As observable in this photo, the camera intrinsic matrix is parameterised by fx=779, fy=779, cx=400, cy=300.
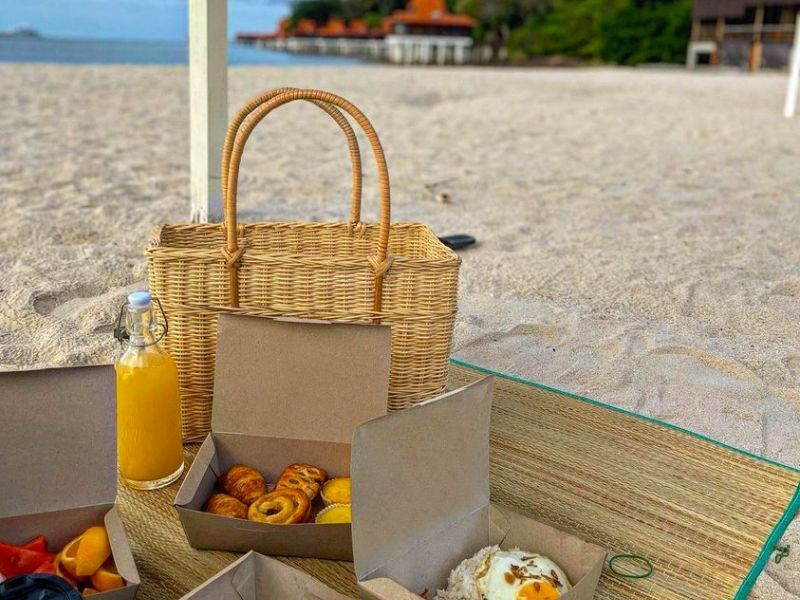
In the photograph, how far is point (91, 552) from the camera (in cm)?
77

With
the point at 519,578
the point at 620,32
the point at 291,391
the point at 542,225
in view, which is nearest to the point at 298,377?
the point at 291,391

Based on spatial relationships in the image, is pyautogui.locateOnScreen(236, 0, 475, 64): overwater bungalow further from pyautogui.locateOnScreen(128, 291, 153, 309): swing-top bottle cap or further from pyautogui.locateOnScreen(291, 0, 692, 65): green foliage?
pyautogui.locateOnScreen(128, 291, 153, 309): swing-top bottle cap

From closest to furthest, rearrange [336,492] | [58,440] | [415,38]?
[58,440], [336,492], [415,38]

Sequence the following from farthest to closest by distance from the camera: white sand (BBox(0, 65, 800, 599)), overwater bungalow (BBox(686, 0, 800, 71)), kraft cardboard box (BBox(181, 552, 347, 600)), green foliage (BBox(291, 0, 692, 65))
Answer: green foliage (BBox(291, 0, 692, 65)) < overwater bungalow (BBox(686, 0, 800, 71)) < white sand (BBox(0, 65, 800, 599)) < kraft cardboard box (BBox(181, 552, 347, 600))

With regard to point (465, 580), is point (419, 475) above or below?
above

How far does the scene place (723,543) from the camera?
3.10 feet

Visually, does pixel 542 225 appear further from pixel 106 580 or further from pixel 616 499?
pixel 106 580

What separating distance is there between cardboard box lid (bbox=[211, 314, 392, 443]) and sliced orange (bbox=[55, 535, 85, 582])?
0.72 feet

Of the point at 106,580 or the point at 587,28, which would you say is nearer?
the point at 106,580

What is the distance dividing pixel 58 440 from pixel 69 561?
5.0 inches

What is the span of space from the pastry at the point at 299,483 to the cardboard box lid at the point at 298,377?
50 millimetres

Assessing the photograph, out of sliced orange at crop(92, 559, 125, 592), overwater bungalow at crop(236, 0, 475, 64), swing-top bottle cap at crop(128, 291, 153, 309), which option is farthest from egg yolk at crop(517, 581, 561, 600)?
overwater bungalow at crop(236, 0, 475, 64)

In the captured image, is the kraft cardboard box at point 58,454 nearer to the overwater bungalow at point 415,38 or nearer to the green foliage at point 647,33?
→ the green foliage at point 647,33

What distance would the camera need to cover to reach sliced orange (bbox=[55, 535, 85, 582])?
766 millimetres
